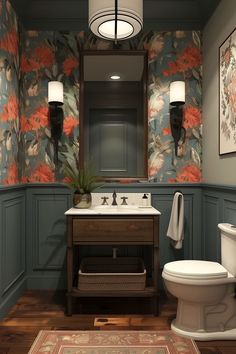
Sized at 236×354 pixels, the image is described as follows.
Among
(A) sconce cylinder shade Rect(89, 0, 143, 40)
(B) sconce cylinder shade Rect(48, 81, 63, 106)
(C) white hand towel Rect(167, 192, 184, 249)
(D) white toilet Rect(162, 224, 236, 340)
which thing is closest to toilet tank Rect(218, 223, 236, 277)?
(D) white toilet Rect(162, 224, 236, 340)

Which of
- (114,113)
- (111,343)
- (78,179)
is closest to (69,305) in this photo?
(111,343)

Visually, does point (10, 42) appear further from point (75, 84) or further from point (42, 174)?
point (42, 174)

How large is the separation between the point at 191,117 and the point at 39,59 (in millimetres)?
1419

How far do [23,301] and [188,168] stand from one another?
1.76 meters

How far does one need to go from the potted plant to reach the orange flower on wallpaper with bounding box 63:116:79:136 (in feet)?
0.49

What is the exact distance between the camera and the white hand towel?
2.83 meters

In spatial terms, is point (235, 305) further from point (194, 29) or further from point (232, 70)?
point (194, 29)

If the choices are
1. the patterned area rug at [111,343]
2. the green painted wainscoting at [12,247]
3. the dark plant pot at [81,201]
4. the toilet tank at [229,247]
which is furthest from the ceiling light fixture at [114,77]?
the patterned area rug at [111,343]

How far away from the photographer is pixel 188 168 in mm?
3059

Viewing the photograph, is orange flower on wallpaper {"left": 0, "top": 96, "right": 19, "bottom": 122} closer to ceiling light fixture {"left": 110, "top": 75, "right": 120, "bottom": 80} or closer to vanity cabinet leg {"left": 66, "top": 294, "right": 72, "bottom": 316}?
ceiling light fixture {"left": 110, "top": 75, "right": 120, "bottom": 80}

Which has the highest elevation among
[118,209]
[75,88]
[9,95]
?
[75,88]

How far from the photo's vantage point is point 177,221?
284cm

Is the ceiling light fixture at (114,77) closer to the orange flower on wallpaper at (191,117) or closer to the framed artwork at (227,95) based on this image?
the orange flower on wallpaper at (191,117)

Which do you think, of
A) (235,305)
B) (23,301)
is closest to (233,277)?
(235,305)
